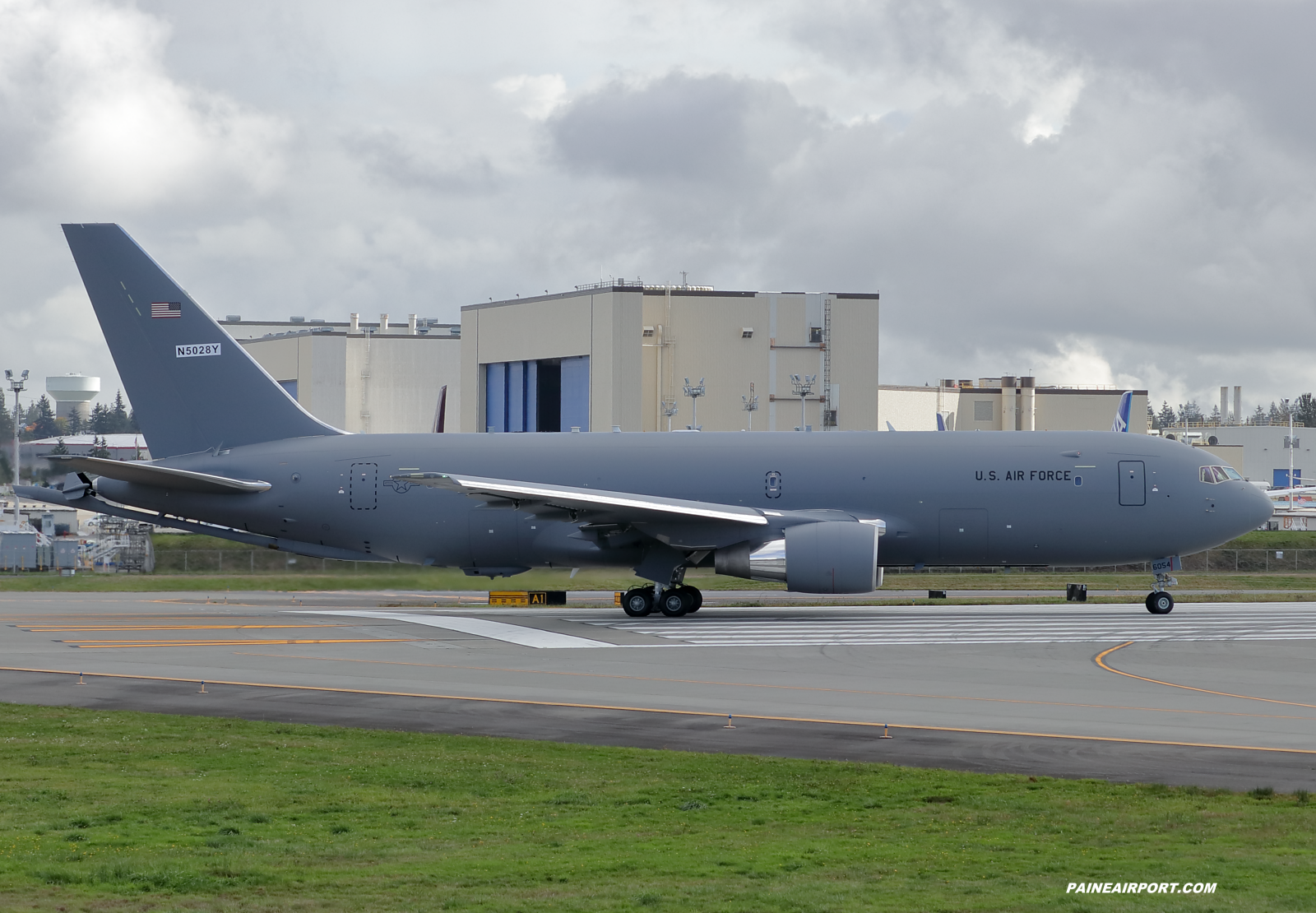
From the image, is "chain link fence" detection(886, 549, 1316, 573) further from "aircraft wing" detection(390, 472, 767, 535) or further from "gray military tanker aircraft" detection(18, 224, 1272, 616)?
"aircraft wing" detection(390, 472, 767, 535)

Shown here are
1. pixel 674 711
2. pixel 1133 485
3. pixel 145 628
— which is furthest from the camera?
pixel 1133 485

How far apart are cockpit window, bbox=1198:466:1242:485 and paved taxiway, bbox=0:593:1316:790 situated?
142 inches

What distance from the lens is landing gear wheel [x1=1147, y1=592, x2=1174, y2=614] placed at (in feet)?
116

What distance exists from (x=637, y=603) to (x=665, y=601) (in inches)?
28.8

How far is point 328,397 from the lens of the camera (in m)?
118

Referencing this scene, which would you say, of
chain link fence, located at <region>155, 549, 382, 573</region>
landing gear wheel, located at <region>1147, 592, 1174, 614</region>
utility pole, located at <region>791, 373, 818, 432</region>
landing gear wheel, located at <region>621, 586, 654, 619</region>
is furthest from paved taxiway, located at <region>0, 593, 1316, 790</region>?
utility pole, located at <region>791, 373, 818, 432</region>

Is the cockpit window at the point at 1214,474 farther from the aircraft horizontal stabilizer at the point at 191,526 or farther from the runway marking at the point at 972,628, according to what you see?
the aircraft horizontal stabilizer at the point at 191,526

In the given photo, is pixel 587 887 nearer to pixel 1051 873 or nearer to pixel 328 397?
pixel 1051 873

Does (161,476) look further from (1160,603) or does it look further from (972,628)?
(1160,603)

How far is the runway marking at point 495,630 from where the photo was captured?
93.8 ft

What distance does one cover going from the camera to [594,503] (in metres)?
32.9

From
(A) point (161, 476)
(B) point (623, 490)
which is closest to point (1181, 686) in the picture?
(B) point (623, 490)

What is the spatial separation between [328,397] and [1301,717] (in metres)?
107

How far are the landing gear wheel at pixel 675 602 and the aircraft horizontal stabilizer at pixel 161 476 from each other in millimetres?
11065
